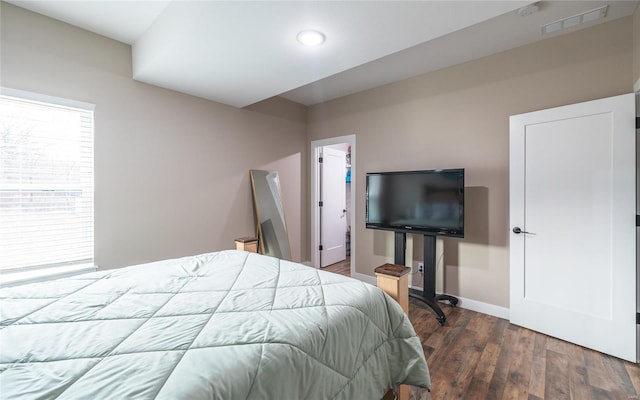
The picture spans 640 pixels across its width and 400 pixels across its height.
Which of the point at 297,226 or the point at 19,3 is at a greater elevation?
the point at 19,3

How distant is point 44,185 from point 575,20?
4.57 m

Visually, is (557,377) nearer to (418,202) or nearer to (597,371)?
(597,371)

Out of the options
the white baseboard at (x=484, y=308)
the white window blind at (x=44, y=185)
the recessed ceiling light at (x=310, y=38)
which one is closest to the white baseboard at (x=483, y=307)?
the white baseboard at (x=484, y=308)

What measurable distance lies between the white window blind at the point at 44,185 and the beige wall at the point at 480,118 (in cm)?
311

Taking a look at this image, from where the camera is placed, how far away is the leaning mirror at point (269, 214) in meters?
3.74

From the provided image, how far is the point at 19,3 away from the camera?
2088mm

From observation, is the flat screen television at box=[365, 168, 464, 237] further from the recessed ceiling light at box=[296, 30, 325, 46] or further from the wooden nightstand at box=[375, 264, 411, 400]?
the recessed ceiling light at box=[296, 30, 325, 46]

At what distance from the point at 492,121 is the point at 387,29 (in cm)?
175

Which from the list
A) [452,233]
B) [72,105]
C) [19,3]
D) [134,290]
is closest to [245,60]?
[72,105]

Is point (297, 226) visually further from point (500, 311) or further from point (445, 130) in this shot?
point (500, 311)

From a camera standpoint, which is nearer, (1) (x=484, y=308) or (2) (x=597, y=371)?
(2) (x=597, y=371)

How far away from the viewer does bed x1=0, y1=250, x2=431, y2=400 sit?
76cm

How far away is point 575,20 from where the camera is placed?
227cm

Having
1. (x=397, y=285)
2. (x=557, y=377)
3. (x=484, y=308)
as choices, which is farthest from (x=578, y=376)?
(x=397, y=285)
